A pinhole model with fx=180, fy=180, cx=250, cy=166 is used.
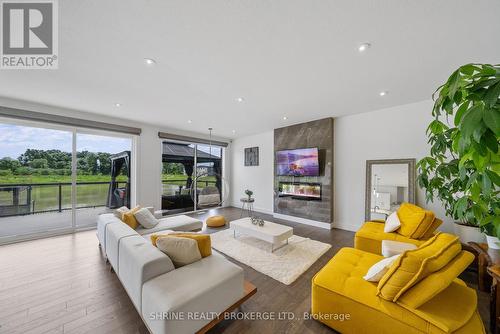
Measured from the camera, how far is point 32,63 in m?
2.21

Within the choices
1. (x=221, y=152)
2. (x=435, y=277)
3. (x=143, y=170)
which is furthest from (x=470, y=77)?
(x=221, y=152)

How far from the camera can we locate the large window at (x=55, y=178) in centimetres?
343

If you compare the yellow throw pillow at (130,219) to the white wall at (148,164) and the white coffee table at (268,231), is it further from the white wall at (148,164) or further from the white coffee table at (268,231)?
the white wall at (148,164)

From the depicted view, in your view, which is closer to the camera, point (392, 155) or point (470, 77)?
point (470, 77)

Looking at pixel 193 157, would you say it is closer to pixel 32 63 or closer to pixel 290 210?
pixel 290 210

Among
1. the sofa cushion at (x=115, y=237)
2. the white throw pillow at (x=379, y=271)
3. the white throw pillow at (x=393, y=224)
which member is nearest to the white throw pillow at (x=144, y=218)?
the sofa cushion at (x=115, y=237)

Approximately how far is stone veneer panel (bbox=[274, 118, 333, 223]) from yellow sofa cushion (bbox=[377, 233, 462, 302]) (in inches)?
119

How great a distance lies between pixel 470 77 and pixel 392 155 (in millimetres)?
3512

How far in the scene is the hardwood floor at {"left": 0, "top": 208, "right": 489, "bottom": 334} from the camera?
1.62 meters

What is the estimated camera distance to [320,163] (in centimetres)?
453

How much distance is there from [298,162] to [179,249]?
3830mm

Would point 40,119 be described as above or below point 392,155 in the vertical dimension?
above

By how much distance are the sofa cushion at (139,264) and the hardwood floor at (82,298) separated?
323 millimetres

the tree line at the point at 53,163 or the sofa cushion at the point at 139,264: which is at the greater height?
the tree line at the point at 53,163
